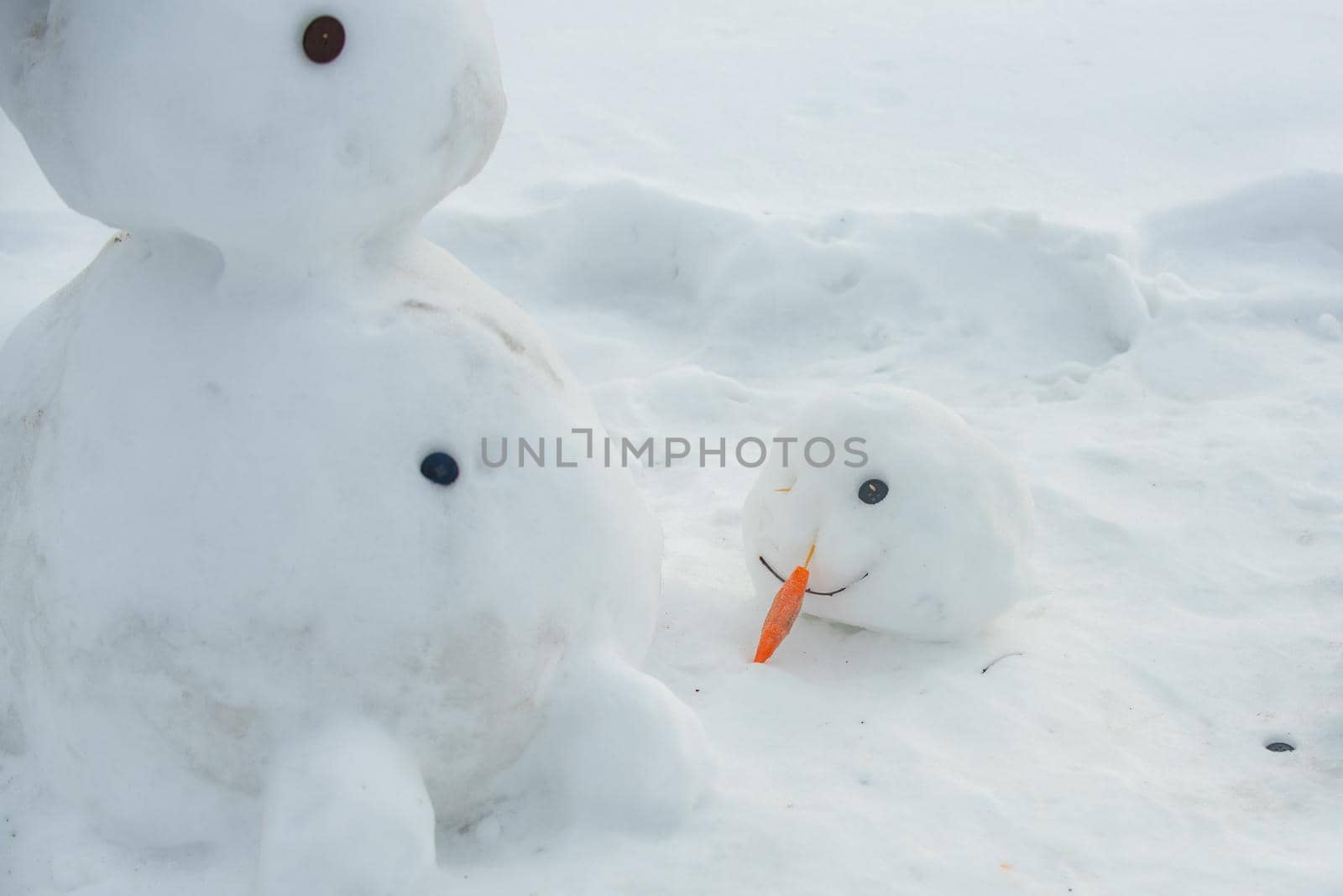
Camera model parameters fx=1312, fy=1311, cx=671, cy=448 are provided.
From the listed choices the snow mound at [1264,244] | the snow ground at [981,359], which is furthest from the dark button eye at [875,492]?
the snow mound at [1264,244]

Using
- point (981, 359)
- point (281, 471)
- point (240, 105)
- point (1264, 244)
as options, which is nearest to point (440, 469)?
point (281, 471)

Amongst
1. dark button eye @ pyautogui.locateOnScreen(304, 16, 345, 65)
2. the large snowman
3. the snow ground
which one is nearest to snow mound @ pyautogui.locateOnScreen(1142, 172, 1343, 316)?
the snow ground

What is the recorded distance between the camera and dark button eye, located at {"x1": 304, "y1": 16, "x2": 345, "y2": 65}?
1766mm

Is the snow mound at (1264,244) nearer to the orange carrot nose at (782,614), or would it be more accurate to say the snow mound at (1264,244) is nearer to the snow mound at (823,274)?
the snow mound at (823,274)

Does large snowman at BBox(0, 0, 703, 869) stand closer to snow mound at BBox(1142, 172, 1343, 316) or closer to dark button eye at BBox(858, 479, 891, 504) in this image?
dark button eye at BBox(858, 479, 891, 504)

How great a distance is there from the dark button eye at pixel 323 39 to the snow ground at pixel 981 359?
1171 millimetres

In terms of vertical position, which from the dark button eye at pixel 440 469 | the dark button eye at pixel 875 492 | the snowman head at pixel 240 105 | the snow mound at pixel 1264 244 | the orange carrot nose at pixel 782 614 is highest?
the snowman head at pixel 240 105

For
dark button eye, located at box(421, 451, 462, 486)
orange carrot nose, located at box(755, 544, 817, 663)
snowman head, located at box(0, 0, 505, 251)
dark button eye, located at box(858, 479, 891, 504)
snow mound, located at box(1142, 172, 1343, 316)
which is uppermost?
snowman head, located at box(0, 0, 505, 251)

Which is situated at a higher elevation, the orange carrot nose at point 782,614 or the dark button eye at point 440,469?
the dark button eye at point 440,469

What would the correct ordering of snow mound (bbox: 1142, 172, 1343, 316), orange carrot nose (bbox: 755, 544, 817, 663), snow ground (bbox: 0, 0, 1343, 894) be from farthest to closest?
snow mound (bbox: 1142, 172, 1343, 316)
orange carrot nose (bbox: 755, 544, 817, 663)
snow ground (bbox: 0, 0, 1343, 894)

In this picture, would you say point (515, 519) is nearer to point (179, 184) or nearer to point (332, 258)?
point (332, 258)

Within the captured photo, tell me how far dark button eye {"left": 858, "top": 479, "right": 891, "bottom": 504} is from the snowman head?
45.3 inches

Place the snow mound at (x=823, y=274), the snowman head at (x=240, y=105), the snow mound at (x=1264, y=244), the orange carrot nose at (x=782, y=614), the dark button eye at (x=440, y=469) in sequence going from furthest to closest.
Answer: the snow mound at (x=1264, y=244)
the snow mound at (x=823, y=274)
the orange carrot nose at (x=782, y=614)
the dark button eye at (x=440, y=469)
the snowman head at (x=240, y=105)

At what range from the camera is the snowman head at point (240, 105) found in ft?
5.66
